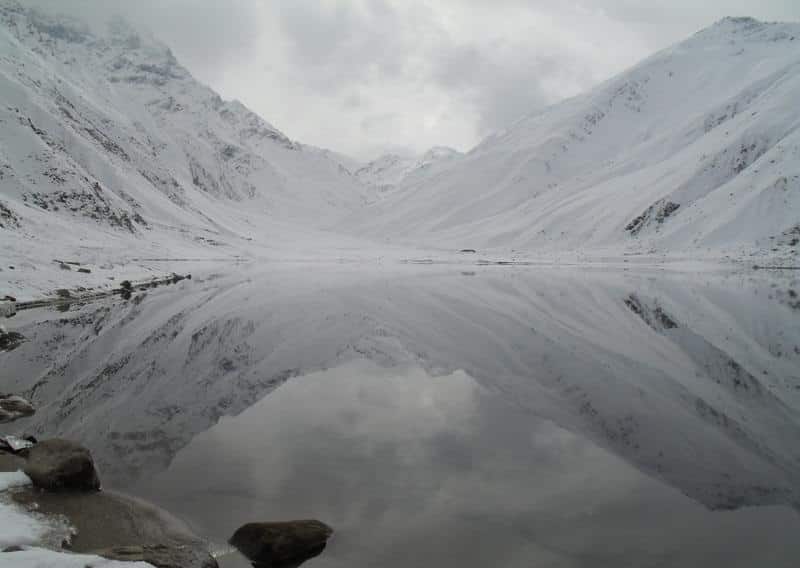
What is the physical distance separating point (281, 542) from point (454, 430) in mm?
6099

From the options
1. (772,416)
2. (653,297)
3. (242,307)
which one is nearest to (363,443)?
(772,416)

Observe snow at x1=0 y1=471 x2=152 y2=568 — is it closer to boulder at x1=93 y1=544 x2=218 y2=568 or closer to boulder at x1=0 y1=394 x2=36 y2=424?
boulder at x1=93 y1=544 x2=218 y2=568

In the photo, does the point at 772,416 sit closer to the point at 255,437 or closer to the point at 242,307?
the point at 255,437

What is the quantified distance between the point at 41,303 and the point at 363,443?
32.4 m

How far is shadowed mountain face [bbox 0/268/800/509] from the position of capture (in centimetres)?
1150

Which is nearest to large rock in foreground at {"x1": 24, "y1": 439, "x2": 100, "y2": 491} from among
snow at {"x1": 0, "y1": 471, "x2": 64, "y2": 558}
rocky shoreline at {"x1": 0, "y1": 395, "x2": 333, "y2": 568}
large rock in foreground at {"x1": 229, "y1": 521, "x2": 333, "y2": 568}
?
rocky shoreline at {"x1": 0, "y1": 395, "x2": 333, "y2": 568}

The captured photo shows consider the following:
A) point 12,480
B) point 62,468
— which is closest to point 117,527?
point 62,468

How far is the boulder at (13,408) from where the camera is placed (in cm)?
1304

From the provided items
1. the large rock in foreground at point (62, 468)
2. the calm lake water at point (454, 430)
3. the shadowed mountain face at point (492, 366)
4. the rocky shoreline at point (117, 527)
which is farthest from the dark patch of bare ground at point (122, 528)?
the shadowed mountain face at point (492, 366)

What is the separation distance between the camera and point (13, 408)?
1359cm

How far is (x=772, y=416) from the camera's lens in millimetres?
13484

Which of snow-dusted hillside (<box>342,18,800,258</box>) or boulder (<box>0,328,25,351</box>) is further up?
snow-dusted hillside (<box>342,18,800,258</box>)

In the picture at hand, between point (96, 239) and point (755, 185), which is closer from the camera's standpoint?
point (96, 239)

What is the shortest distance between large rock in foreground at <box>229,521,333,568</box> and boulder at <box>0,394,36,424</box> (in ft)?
28.4
